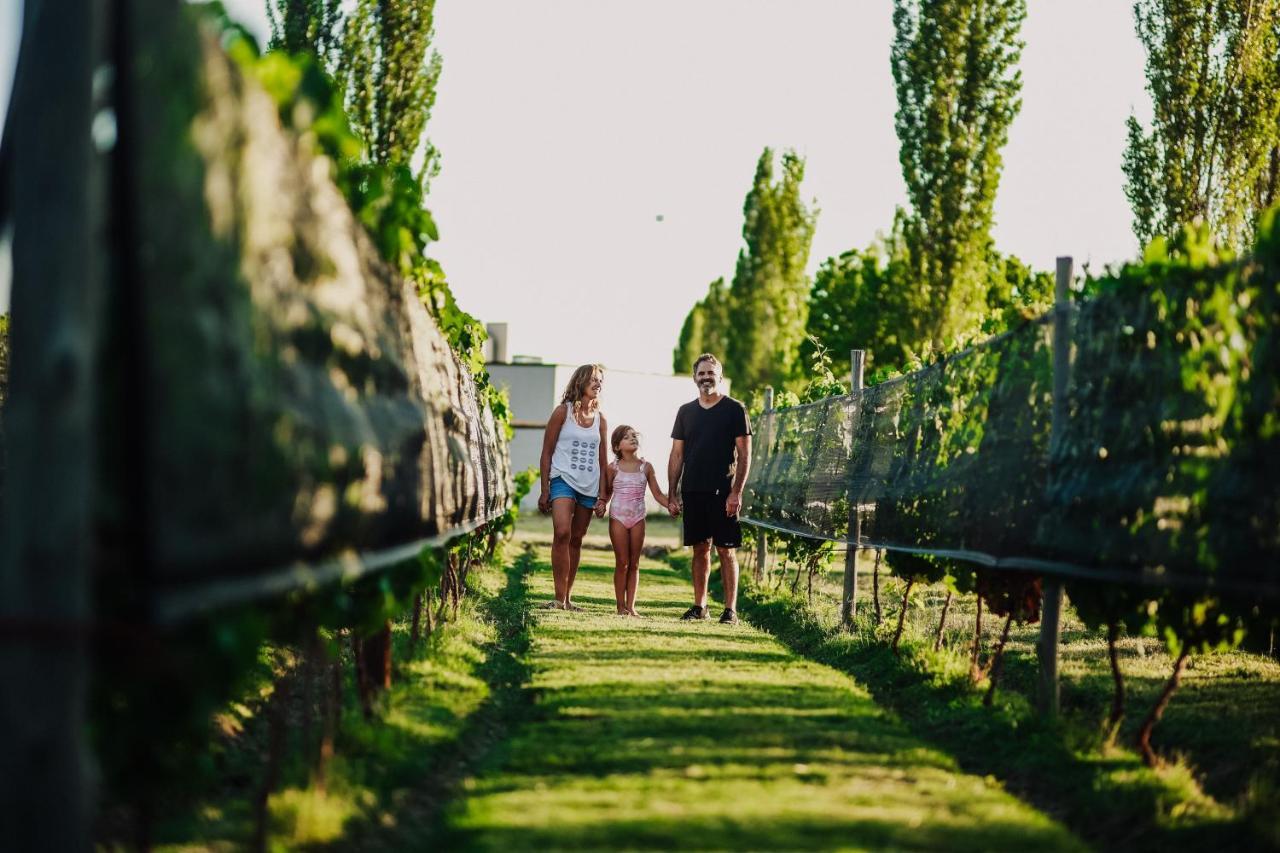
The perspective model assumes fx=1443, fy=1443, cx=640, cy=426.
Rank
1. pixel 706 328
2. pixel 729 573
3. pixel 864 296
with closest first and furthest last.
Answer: pixel 729 573 → pixel 864 296 → pixel 706 328

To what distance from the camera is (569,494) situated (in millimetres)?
11289

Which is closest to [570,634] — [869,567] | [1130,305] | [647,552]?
[1130,305]

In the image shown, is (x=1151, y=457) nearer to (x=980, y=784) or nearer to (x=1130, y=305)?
(x=1130, y=305)

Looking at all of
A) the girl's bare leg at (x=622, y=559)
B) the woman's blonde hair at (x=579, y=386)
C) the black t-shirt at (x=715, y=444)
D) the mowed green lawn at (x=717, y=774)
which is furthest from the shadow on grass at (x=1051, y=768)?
the woman's blonde hair at (x=579, y=386)

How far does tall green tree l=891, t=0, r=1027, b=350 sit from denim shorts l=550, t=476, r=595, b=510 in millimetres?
21838

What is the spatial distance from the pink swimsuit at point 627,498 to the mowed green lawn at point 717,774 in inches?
126

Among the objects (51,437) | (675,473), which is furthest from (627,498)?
(51,437)

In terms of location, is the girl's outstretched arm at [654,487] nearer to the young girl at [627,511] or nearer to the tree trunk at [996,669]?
the young girl at [627,511]

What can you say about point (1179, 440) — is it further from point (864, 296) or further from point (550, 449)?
→ point (864, 296)

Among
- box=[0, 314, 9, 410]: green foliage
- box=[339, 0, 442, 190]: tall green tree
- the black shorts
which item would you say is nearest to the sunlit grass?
the black shorts

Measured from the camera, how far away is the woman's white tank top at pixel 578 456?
442 inches

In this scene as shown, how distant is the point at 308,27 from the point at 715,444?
14211 millimetres

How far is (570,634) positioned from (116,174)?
7115 millimetres

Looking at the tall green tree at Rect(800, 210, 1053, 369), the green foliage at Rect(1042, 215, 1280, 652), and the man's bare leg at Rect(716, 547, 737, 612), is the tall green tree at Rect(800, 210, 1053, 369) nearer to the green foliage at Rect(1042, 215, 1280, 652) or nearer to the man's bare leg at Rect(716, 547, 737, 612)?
the man's bare leg at Rect(716, 547, 737, 612)
